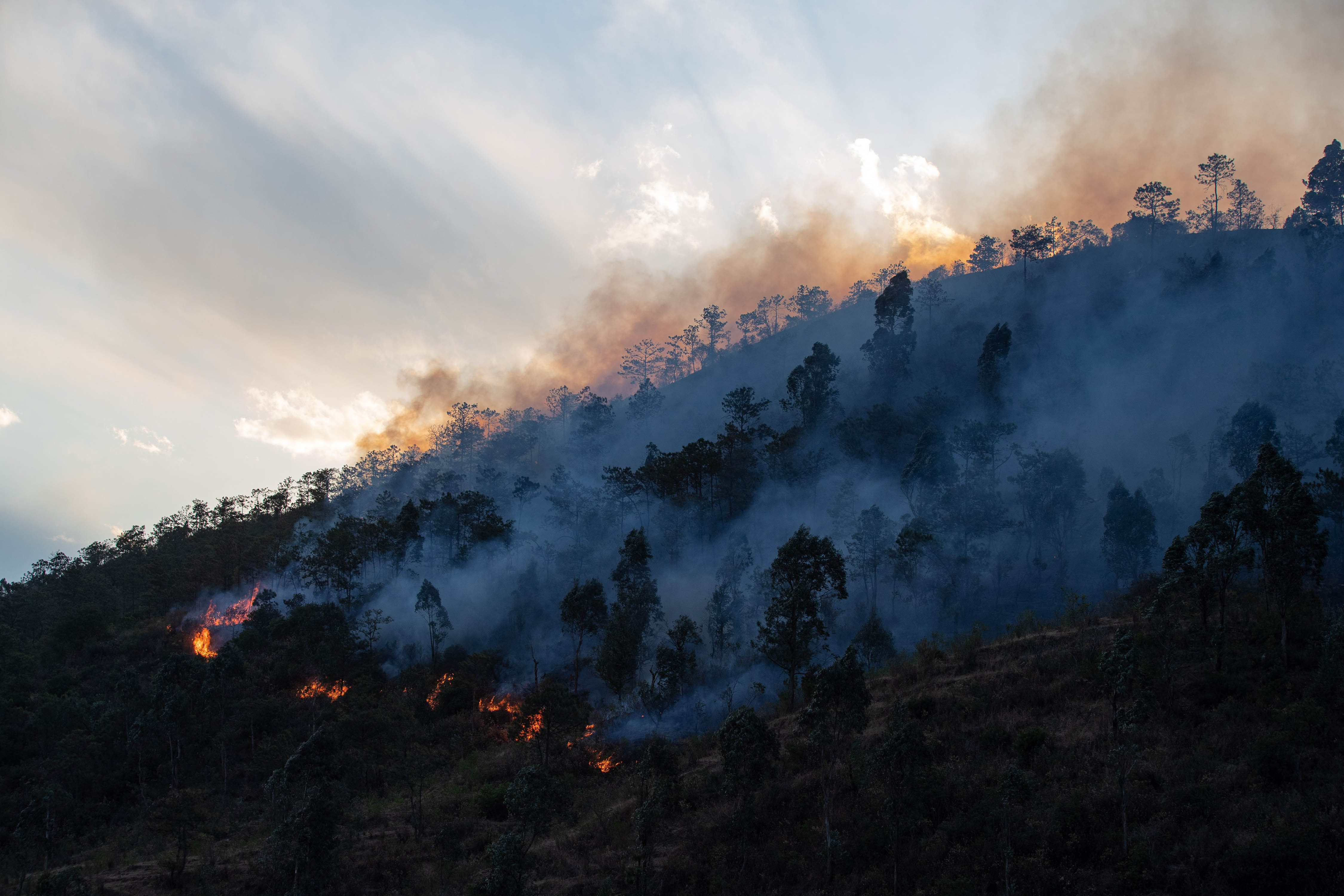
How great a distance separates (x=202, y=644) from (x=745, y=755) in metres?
81.0

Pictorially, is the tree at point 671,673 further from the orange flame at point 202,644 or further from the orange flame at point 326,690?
the orange flame at point 202,644

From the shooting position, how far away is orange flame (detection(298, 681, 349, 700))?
214 feet

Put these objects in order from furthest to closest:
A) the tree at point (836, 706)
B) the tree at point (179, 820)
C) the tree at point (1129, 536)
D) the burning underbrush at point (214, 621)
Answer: the burning underbrush at point (214, 621), the tree at point (1129, 536), the tree at point (179, 820), the tree at point (836, 706)

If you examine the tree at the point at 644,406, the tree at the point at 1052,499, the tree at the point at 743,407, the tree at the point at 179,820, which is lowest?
the tree at the point at 179,820

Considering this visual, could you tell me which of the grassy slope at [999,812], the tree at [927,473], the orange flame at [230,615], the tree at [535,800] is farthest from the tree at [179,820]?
the tree at [927,473]

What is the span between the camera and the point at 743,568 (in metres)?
75.0

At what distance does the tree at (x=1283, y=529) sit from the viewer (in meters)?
31.5

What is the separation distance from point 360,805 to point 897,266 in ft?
635

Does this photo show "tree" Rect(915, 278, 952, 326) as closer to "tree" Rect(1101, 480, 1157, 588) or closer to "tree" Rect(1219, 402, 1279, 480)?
"tree" Rect(1219, 402, 1279, 480)

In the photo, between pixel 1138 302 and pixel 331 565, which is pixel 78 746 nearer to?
pixel 331 565

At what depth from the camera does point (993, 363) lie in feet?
350

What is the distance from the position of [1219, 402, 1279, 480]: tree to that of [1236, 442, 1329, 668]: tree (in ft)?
145

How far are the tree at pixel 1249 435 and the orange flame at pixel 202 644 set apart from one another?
119062mm

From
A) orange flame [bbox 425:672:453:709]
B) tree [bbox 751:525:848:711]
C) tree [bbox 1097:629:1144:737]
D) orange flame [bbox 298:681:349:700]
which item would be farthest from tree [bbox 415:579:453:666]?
tree [bbox 1097:629:1144:737]
